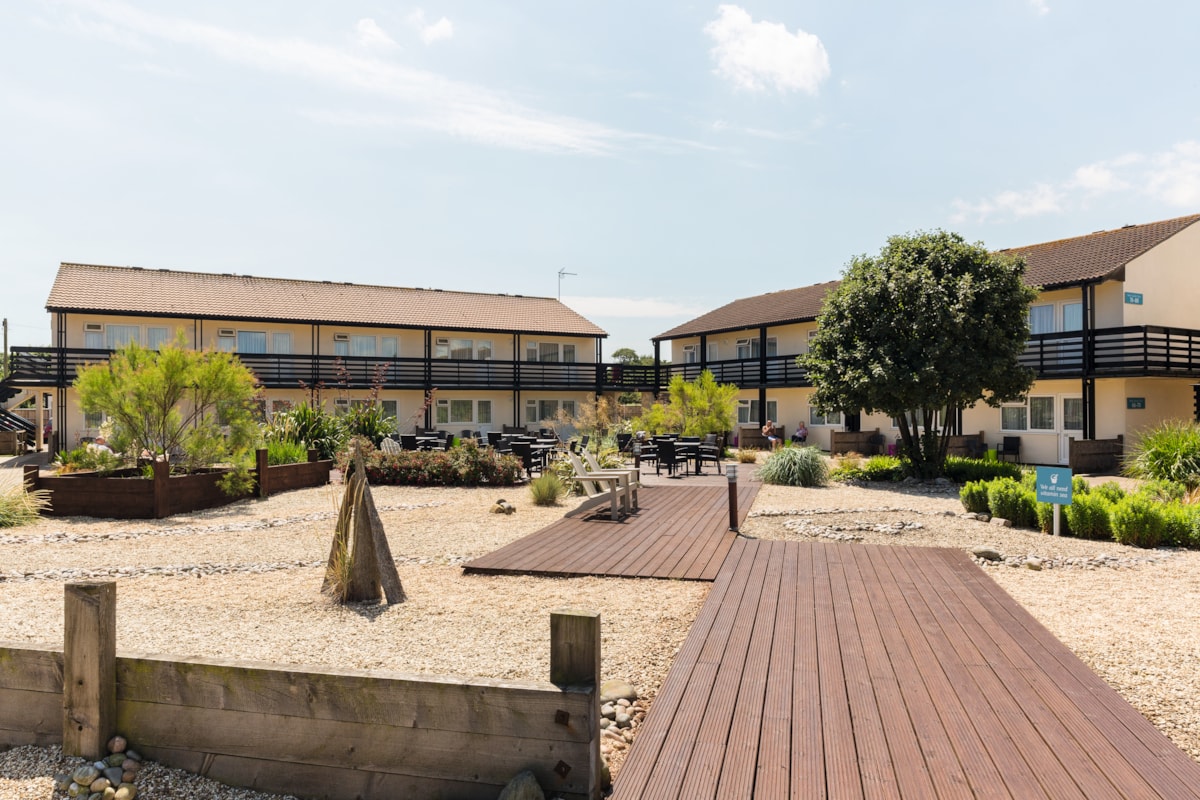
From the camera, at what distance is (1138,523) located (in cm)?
880

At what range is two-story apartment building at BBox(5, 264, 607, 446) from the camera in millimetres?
25922

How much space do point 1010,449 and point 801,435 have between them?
23.7ft

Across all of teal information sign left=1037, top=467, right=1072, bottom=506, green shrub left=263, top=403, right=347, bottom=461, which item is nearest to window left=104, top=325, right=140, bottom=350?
green shrub left=263, top=403, right=347, bottom=461

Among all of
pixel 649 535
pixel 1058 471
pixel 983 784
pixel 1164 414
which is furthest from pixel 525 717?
pixel 1164 414

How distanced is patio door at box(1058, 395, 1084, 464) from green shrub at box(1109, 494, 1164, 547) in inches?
537

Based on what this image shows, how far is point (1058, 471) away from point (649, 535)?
207 inches

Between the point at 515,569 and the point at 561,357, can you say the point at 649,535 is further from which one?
the point at 561,357

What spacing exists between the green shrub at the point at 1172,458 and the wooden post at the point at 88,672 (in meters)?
14.4

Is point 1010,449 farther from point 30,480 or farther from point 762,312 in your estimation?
point 30,480

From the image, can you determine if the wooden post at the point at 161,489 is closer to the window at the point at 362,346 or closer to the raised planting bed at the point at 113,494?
the raised planting bed at the point at 113,494

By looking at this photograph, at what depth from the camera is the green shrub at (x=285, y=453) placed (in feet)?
48.3

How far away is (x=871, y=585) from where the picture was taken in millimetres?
6633

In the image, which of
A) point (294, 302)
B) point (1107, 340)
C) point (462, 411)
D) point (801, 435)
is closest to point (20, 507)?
point (294, 302)

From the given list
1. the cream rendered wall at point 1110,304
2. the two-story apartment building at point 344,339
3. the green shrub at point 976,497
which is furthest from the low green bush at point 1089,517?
the two-story apartment building at point 344,339
